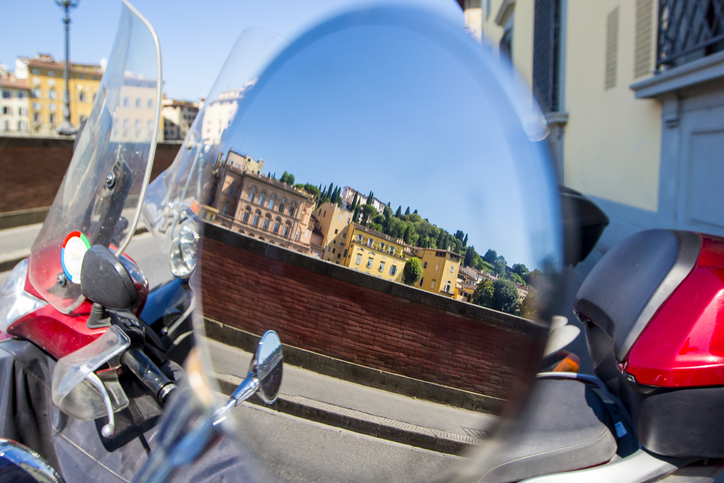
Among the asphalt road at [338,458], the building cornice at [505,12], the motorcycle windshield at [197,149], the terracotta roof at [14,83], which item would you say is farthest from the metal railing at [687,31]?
the terracotta roof at [14,83]

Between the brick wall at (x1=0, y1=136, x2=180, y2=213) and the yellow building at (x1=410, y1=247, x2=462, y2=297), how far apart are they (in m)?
9.12

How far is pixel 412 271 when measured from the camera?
0.60 metres

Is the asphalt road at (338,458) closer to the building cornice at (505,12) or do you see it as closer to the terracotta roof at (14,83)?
the building cornice at (505,12)

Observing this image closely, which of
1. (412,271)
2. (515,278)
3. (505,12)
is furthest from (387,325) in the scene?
(505,12)

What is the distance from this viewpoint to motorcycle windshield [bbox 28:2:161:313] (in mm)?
1517

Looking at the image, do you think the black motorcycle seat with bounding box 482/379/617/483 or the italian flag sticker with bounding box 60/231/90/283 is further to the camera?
the italian flag sticker with bounding box 60/231/90/283

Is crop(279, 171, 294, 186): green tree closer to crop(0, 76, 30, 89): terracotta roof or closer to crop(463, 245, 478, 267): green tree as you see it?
crop(463, 245, 478, 267): green tree

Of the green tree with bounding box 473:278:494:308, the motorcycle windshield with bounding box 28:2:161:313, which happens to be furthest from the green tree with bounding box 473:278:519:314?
the motorcycle windshield with bounding box 28:2:161:313

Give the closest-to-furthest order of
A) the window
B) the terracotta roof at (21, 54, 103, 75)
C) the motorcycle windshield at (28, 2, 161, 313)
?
the motorcycle windshield at (28, 2, 161, 313) < the window < the terracotta roof at (21, 54, 103, 75)

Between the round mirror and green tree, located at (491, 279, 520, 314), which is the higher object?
green tree, located at (491, 279, 520, 314)

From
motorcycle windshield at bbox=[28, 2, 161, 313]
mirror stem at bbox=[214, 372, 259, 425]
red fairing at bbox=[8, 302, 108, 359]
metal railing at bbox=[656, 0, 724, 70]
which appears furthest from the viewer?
metal railing at bbox=[656, 0, 724, 70]

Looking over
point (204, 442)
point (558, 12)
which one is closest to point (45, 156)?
point (558, 12)

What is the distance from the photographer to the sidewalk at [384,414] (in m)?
0.61

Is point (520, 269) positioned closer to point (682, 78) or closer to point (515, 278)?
point (515, 278)
